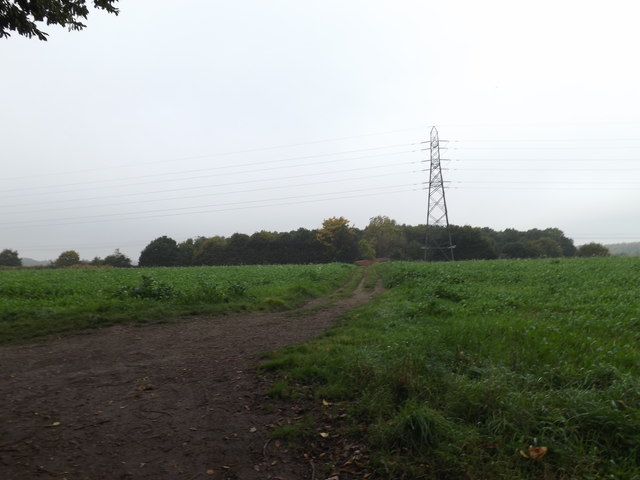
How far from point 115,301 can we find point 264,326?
16.2 ft

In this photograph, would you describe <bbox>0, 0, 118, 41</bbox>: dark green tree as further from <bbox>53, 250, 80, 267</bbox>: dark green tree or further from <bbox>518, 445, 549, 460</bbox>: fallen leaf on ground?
<bbox>53, 250, 80, 267</bbox>: dark green tree

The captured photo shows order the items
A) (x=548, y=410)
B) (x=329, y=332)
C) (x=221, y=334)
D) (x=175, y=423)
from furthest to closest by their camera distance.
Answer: (x=221, y=334), (x=329, y=332), (x=175, y=423), (x=548, y=410)

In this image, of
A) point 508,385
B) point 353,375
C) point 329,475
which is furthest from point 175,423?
point 508,385

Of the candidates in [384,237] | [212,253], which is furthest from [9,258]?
[384,237]

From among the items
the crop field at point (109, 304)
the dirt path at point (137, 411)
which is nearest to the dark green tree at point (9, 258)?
the crop field at point (109, 304)

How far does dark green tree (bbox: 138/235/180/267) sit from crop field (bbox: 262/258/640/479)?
209 feet

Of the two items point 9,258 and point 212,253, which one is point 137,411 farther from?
point 9,258

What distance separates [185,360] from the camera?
6.00 metres

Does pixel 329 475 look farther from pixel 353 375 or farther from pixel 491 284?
pixel 491 284

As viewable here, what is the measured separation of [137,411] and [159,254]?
65742 mm

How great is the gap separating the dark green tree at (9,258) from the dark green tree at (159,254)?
23263mm

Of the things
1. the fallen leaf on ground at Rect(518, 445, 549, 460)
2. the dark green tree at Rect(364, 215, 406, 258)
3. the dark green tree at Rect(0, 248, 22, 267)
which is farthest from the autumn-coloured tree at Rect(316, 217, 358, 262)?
the fallen leaf on ground at Rect(518, 445, 549, 460)

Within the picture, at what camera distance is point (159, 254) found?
6369 centimetres

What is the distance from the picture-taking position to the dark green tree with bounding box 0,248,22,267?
208 feet
